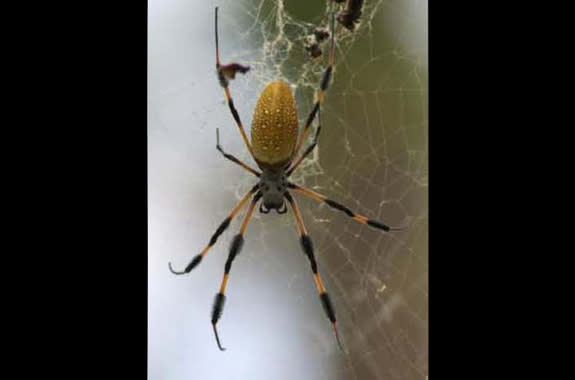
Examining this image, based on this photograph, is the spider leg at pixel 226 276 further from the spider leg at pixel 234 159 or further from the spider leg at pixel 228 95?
the spider leg at pixel 228 95

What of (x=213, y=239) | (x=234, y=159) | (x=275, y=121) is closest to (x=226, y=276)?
(x=213, y=239)

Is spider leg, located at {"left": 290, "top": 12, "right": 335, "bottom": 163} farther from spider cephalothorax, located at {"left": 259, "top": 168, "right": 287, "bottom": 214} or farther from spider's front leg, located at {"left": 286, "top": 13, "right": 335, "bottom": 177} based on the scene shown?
spider cephalothorax, located at {"left": 259, "top": 168, "right": 287, "bottom": 214}

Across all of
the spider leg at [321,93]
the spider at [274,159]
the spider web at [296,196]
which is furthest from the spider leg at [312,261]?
the spider leg at [321,93]

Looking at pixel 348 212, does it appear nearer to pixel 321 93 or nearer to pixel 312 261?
pixel 312 261

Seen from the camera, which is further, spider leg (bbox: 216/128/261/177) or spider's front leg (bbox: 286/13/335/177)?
spider leg (bbox: 216/128/261/177)

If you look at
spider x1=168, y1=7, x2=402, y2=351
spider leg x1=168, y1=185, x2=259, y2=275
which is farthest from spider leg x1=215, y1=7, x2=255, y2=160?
spider leg x1=168, y1=185, x2=259, y2=275

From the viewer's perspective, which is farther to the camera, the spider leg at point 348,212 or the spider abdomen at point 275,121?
the spider leg at point 348,212
